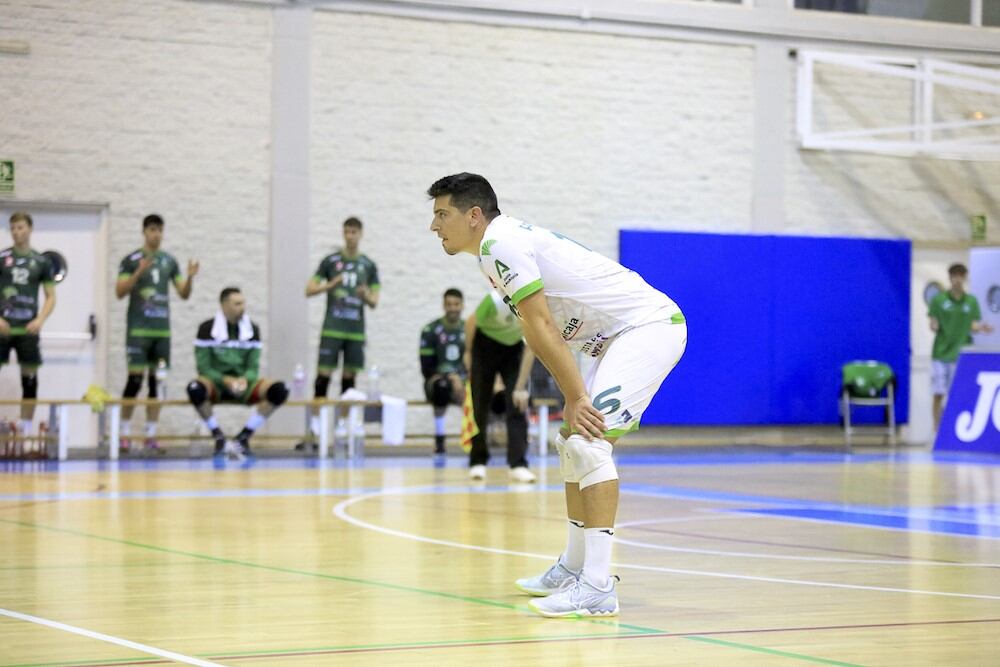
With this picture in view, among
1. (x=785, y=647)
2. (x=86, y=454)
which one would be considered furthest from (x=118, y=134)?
(x=785, y=647)

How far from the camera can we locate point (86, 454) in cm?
1644

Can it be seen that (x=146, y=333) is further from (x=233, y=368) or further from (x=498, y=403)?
(x=498, y=403)

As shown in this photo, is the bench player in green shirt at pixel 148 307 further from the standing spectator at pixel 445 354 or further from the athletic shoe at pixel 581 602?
the athletic shoe at pixel 581 602

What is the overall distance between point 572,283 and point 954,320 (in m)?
16.2

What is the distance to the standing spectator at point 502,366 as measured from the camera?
1212cm

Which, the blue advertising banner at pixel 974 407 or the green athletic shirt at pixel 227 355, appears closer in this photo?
the blue advertising banner at pixel 974 407

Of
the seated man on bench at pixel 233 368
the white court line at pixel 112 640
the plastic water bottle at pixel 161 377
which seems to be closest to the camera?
the white court line at pixel 112 640

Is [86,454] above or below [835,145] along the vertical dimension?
below

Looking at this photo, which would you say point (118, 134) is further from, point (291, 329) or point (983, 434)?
point (983, 434)

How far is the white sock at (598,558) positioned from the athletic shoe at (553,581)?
0.42m

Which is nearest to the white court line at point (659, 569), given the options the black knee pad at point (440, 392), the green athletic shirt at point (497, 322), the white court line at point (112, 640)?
the green athletic shirt at point (497, 322)

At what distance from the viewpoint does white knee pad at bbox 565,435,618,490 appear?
5410mm

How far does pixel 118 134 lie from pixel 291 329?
129 inches

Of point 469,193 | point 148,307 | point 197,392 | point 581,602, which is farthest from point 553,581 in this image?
point 148,307
